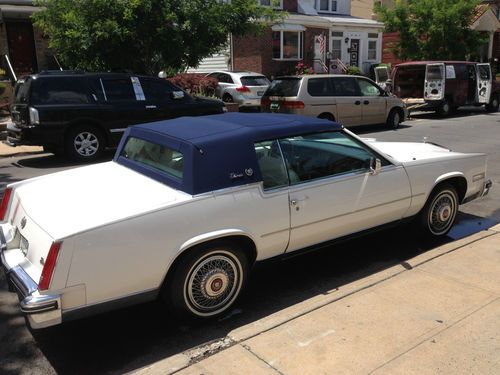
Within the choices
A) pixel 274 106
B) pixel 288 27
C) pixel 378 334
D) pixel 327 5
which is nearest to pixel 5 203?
pixel 378 334

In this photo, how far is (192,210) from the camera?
352cm

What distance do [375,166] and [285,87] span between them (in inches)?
357

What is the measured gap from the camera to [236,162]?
3.82 metres

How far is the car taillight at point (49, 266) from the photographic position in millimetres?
3070

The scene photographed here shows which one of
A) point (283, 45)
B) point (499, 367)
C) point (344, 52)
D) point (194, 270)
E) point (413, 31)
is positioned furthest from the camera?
point (344, 52)

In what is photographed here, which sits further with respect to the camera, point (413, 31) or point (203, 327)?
point (413, 31)

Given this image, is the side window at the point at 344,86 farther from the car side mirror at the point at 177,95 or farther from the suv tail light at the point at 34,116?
the suv tail light at the point at 34,116

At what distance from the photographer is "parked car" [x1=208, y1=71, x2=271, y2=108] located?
17.1 m

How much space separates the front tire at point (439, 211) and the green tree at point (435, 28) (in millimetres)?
18918

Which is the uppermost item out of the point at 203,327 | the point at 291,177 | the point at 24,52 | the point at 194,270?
the point at 24,52

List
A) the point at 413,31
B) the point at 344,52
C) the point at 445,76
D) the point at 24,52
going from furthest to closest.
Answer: the point at 344,52, the point at 413,31, the point at 24,52, the point at 445,76

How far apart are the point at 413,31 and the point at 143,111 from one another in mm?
16150

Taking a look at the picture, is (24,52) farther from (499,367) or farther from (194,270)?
(499,367)

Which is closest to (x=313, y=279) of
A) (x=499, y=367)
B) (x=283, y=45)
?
(x=499, y=367)
